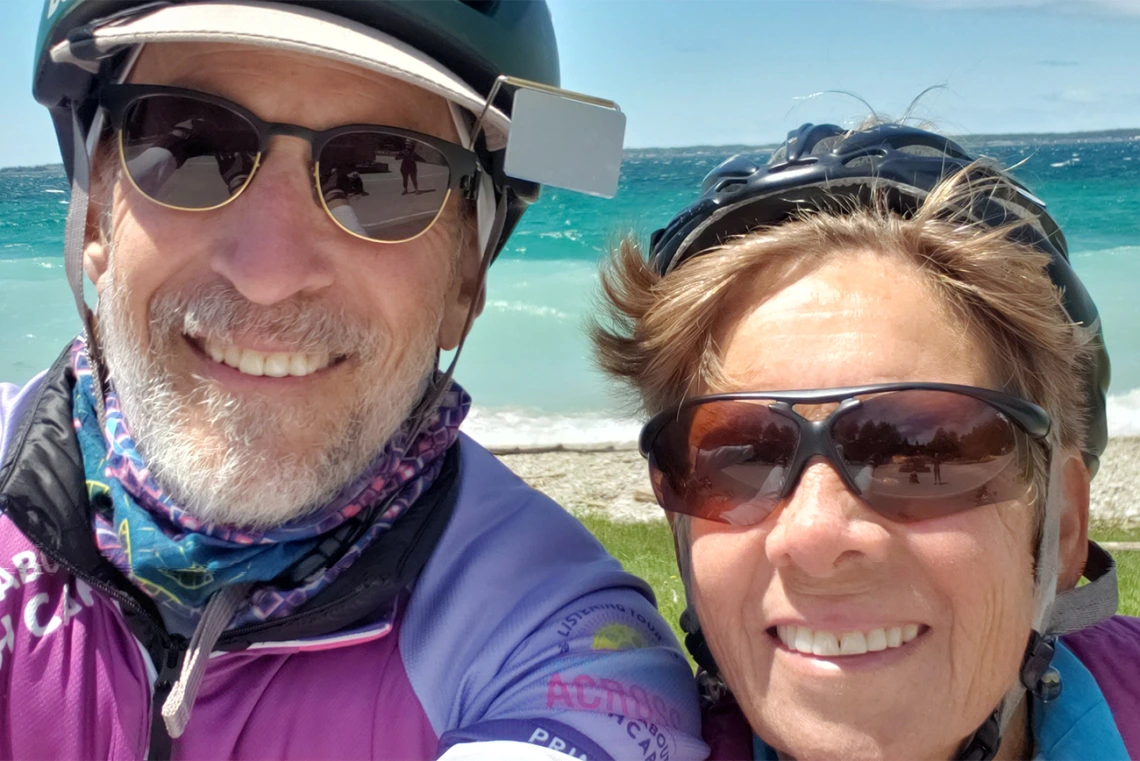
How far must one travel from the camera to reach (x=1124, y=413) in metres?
14.6

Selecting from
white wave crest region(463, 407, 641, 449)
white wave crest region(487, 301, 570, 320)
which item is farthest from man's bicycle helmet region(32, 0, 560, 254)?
white wave crest region(487, 301, 570, 320)

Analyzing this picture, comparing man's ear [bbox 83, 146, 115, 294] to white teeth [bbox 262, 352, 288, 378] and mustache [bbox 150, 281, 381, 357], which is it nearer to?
mustache [bbox 150, 281, 381, 357]

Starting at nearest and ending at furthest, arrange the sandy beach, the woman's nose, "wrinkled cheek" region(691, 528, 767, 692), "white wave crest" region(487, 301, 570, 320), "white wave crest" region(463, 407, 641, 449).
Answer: the woman's nose < "wrinkled cheek" region(691, 528, 767, 692) < the sandy beach < "white wave crest" region(463, 407, 641, 449) < "white wave crest" region(487, 301, 570, 320)

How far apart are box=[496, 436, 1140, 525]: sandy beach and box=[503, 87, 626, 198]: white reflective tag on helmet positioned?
256 inches

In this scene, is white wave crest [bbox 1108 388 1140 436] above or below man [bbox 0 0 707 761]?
below

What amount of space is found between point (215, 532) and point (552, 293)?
3013 centimetres

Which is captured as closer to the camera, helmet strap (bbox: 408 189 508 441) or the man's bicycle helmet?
the man's bicycle helmet

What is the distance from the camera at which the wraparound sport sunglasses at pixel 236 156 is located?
2.02 meters

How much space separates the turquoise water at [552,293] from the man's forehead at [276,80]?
621mm

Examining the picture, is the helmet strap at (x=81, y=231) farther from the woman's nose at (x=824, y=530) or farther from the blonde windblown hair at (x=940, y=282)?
the woman's nose at (x=824, y=530)

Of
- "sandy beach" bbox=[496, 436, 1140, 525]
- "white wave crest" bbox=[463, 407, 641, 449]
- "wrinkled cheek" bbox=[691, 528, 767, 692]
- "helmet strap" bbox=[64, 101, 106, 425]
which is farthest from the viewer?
"white wave crest" bbox=[463, 407, 641, 449]

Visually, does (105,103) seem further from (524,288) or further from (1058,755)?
(524,288)

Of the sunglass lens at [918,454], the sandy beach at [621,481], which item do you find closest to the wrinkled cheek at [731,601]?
the sunglass lens at [918,454]

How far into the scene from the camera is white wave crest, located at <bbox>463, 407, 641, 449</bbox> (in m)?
14.0
